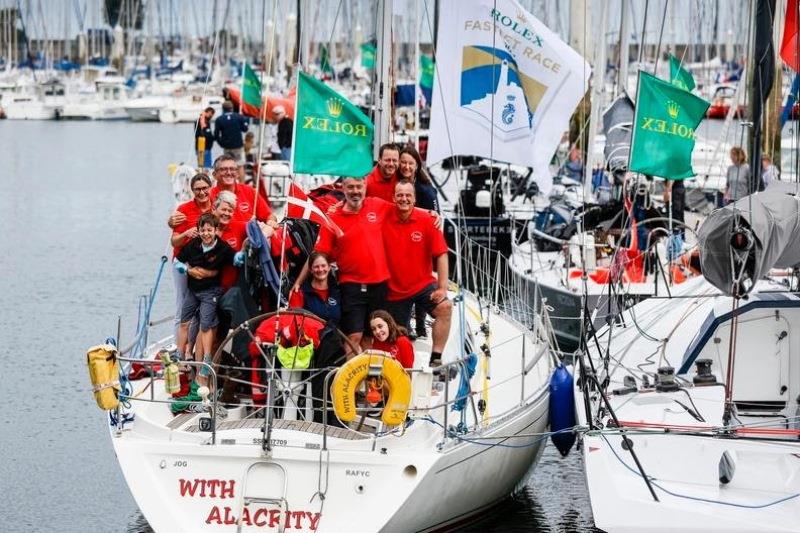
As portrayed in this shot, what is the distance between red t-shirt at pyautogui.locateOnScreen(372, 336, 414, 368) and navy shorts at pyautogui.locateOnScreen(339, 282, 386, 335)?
315 mm

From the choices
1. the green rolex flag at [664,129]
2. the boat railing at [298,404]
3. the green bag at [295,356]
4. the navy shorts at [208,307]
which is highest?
the green rolex flag at [664,129]

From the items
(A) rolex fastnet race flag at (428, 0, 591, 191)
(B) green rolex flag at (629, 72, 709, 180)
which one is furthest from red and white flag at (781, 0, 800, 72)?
(A) rolex fastnet race flag at (428, 0, 591, 191)

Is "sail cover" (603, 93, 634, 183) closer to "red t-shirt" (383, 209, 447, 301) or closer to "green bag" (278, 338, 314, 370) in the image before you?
"red t-shirt" (383, 209, 447, 301)

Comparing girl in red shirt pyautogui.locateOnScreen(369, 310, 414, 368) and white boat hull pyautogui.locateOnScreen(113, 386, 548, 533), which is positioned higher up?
girl in red shirt pyautogui.locateOnScreen(369, 310, 414, 368)

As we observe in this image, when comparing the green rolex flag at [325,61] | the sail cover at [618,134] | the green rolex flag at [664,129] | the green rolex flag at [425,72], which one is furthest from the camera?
the green rolex flag at [425,72]

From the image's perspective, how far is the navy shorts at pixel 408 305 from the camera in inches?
513

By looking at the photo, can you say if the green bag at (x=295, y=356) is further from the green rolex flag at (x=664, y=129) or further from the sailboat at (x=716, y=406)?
the green rolex flag at (x=664, y=129)

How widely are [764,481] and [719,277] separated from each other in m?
1.83

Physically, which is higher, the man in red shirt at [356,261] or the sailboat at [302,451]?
the man in red shirt at [356,261]

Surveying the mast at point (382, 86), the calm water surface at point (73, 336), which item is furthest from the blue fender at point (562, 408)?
the mast at point (382, 86)

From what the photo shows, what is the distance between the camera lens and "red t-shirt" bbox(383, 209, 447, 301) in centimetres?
1294

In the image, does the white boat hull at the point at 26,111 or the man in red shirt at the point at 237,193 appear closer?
the man in red shirt at the point at 237,193

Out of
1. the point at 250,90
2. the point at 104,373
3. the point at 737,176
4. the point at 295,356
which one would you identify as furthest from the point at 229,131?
the point at 104,373

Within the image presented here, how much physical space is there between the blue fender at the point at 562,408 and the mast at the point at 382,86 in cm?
297
